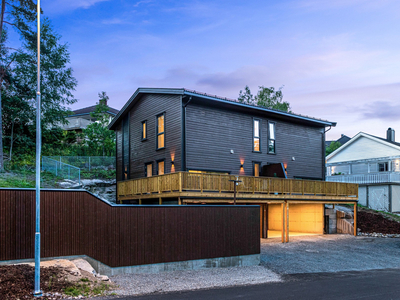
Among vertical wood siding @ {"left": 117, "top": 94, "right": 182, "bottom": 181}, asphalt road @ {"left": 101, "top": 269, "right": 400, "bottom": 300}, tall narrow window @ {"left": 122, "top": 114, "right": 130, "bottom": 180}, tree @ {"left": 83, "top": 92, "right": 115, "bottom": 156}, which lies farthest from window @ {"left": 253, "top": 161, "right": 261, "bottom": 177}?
tree @ {"left": 83, "top": 92, "right": 115, "bottom": 156}

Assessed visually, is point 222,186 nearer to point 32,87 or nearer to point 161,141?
point 161,141

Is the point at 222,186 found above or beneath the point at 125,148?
beneath

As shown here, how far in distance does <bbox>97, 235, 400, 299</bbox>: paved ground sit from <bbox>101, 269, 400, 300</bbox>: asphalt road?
20 centimetres

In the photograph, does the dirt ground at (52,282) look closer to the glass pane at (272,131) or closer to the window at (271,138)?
the window at (271,138)

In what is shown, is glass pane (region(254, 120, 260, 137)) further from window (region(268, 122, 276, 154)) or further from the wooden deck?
the wooden deck

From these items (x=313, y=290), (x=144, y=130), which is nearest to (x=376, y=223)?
(x=144, y=130)

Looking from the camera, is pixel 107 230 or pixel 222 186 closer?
pixel 107 230

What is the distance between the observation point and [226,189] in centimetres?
1830

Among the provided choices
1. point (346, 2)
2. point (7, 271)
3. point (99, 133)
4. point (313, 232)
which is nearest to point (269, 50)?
point (346, 2)

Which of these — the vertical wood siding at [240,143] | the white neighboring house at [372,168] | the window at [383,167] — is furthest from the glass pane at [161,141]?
the window at [383,167]

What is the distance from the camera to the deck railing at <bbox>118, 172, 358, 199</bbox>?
17219 millimetres

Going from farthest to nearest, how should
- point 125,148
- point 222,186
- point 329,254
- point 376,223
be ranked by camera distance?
point 125,148 → point 376,223 → point 222,186 → point 329,254

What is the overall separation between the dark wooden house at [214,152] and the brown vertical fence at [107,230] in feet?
12.2

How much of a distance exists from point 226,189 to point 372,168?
2670 centimetres
